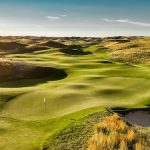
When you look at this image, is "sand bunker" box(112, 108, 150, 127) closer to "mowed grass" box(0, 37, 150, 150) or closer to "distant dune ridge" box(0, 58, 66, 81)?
"mowed grass" box(0, 37, 150, 150)

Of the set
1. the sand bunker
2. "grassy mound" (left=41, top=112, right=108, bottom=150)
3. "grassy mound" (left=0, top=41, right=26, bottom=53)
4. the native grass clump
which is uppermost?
the native grass clump

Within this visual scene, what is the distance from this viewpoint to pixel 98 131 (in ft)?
56.6

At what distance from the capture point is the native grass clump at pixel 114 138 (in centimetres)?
1496

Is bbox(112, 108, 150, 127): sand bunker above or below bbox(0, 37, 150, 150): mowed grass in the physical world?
below

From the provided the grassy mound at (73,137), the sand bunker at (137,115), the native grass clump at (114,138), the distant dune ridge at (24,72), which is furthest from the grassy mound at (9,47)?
the native grass clump at (114,138)

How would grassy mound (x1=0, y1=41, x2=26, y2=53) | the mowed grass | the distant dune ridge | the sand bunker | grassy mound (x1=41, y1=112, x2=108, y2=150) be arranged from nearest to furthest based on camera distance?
1. grassy mound (x1=41, y1=112, x2=108, y2=150)
2. the mowed grass
3. the sand bunker
4. the distant dune ridge
5. grassy mound (x1=0, y1=41, x2=26, y2=53)

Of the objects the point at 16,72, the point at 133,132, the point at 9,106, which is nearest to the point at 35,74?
the point at 16,72

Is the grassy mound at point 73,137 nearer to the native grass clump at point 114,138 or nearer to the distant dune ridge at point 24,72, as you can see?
the native grass clump at point 114,138

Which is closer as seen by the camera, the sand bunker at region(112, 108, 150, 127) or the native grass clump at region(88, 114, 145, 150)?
the native grass clump at region(88, 114, 145, 150)

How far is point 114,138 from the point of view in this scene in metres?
15.8

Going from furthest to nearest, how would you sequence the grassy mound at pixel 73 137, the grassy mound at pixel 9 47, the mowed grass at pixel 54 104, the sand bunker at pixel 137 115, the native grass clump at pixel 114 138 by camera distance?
1. the grassy mound at pixel 9 47
2. the sand bunker at pixel 137 115
3. the mowed grass at pixel 54 104
4. the grassy mound at pixel 73 137
5. the native grass clump at pixel 114 138

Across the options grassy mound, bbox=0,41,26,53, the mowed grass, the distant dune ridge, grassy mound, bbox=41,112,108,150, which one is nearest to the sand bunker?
the mowed grass

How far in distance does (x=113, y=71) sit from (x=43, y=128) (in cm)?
2858

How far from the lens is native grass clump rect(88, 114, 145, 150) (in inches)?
589
